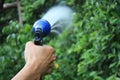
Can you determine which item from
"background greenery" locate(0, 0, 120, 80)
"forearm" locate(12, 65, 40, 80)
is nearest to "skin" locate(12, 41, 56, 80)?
"forearm" locate(12, 65, 40, 80)

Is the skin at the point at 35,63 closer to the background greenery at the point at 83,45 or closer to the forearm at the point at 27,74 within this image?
the forearm at the point at 27,74

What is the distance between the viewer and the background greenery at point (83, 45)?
11.5 feet

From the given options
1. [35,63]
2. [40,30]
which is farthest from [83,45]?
[35,63]

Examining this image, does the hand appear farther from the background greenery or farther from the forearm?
the background greenery

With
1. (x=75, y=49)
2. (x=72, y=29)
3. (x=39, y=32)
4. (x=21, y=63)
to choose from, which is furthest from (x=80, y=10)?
(x=39, y=32)

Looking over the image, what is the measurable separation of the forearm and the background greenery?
1927 mm

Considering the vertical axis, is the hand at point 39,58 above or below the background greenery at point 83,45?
above

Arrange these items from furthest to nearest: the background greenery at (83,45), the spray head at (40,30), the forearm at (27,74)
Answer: the background greenery at (83,45) < the spray head at (40,30) < the forearm at (27,74)

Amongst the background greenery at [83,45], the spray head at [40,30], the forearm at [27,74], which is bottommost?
the background greenery at [83,45]

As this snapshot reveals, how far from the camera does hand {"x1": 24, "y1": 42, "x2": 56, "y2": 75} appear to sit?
146cm

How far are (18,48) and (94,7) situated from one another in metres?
0.96

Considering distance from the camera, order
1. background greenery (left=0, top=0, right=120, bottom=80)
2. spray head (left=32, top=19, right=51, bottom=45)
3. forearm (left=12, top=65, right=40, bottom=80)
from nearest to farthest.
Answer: forearm (left=12, top=65, right=40, bottom=80)
spray head (left=32, top=19, right=51, bottom=45)
background greenery (left=0, top=0, right=120, bottom=80)

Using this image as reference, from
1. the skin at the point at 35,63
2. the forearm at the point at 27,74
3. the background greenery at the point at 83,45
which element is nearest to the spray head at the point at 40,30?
the skin at the point at 35,63

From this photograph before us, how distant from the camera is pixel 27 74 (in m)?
1.44
